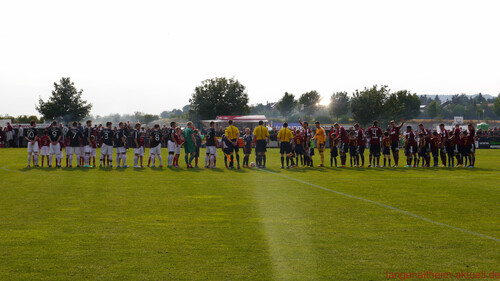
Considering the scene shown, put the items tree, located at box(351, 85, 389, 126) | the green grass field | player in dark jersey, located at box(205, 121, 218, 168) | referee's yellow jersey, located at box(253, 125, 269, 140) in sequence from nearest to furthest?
the green grass field
player in dark jersey, located at box(205, 121, 218, 168)
referee's yellow jersey, located at box(253, 125, 269, 140)
tree, located at box(351, 85, 389, 126)

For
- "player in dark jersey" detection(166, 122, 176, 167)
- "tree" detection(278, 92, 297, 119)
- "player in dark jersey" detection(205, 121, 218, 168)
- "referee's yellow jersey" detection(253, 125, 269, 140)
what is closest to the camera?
"player in dark jersey" detection(205, 121, 218, 168)

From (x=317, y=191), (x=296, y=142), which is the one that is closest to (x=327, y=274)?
(x=317, y=191)

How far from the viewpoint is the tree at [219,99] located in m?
111

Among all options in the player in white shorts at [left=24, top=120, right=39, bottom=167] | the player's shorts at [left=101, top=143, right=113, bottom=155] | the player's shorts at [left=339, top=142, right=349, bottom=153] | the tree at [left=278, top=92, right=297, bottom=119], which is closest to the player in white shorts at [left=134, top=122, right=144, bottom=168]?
the player's shorts at [left=101, top=143, right=113, bottom=155]

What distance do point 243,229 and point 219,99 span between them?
103m

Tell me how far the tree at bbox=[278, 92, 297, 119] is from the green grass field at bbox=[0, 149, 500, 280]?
440 ft

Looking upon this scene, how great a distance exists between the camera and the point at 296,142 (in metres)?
25.0

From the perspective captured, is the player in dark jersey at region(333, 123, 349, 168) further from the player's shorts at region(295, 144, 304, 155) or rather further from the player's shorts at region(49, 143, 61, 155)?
the player's shorts at region(49, 143, 61, 155)

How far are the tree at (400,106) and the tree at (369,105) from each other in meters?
1.24

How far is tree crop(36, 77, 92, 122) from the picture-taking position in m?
97.1

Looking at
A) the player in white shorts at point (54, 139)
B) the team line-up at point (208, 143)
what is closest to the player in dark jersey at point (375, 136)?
the team line-up at point (208, 143)

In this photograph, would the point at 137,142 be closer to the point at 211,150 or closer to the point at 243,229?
the point at 211,150

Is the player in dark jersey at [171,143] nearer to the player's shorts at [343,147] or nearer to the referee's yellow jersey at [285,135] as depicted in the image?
the referee's yellow jersey at [285,135]

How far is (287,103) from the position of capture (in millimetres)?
151375
